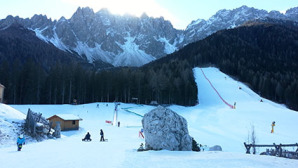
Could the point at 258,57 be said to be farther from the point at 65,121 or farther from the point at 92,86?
the point at 65,121

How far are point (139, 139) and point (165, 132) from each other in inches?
514

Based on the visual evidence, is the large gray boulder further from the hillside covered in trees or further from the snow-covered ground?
the hillside covered in trees

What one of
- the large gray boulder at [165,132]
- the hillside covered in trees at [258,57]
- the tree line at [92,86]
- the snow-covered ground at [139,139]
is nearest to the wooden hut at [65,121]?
the snow-covered ground at [139,139]

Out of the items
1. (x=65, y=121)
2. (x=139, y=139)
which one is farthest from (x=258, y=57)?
(x=65, y=121)

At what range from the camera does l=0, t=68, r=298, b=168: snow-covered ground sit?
1158 cm

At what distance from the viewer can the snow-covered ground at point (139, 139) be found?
456 inches

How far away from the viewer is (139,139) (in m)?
28.8

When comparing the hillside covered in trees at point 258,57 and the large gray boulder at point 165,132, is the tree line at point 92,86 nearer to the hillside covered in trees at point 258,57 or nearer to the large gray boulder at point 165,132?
the hillside covered in trees at point 258,57

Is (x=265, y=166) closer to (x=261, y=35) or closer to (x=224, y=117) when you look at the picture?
(x=224, y=117)

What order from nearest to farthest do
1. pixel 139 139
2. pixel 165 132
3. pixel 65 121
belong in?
pixel 165 132 < pixel 139 139 < pixel 65 121

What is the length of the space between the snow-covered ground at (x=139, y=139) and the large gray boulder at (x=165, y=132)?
942 mm

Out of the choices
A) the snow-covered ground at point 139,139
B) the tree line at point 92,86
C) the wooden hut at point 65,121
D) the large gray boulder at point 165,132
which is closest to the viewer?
the snow-covered ground at point 139,139

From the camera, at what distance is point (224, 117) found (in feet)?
137

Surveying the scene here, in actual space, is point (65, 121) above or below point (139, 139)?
above
